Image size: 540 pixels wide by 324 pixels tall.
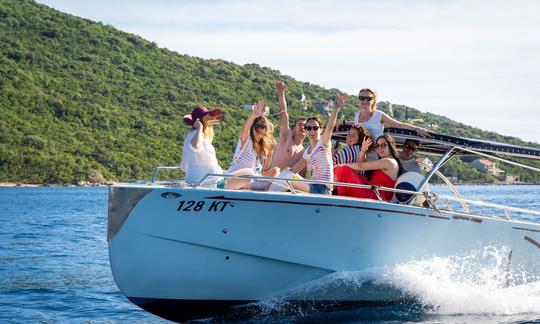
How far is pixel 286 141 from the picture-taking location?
35.3 feet

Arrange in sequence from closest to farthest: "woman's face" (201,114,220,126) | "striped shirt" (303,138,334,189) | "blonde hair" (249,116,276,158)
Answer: "woman's face" (201,114,220,126) < "striped shirt" (303,138,334,189) < "blonde hair" (249,116,276,158)

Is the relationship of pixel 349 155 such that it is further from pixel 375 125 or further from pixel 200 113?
pixel 200 113

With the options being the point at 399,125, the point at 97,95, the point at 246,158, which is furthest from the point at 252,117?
the point at 97,95

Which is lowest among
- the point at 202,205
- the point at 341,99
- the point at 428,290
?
the point at 428,290

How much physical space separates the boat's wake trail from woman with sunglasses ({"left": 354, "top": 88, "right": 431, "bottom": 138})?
1755mm

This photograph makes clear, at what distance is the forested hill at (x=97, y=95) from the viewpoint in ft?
250

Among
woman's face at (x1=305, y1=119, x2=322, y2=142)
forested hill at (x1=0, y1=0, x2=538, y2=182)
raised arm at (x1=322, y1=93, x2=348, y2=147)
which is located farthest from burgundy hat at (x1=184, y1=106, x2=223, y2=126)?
forested hill at (x1=0, y1=0, x2=538, y2=182)

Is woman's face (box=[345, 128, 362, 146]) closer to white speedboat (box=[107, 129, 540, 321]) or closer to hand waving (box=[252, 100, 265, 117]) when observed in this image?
white speedboat (box=[107, 129, 540, 321])

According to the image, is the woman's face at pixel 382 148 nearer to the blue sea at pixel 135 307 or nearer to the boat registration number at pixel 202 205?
the blue sea at pixel 135 307

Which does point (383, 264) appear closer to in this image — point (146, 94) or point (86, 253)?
point (86, 253)

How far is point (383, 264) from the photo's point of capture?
9836 mm

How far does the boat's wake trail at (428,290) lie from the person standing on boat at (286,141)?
181 cm

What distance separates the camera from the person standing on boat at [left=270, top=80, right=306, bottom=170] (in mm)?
10711

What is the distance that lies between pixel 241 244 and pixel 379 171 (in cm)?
214
